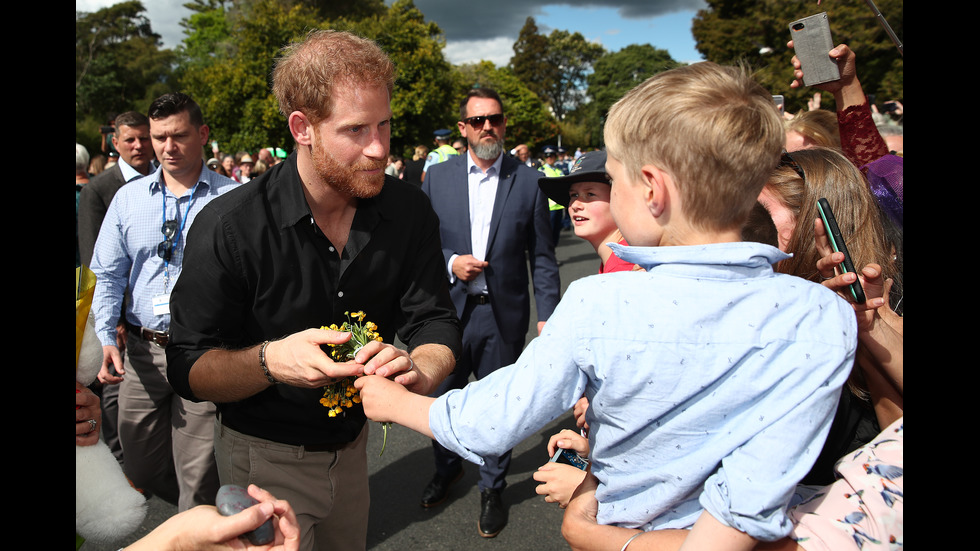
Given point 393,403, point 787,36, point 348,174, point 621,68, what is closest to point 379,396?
point 393,403

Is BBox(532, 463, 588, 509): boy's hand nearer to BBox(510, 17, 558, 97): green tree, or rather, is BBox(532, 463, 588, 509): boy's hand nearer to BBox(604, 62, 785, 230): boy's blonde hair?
BBox(604, 62, 785, 230): boy's blonde hair

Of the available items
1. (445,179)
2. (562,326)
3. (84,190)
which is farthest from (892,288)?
(84,190)

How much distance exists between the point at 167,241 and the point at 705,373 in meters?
3.36

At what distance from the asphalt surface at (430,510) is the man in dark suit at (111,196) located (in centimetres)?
70

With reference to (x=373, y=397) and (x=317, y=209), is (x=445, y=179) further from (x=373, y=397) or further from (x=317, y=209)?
(x=373, y=397)

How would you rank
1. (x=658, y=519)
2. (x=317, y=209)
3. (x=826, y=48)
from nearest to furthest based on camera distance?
(x=658, y=519) < (x=317, y=209) < (x=826, y=48)

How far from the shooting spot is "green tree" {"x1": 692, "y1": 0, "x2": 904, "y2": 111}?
60.5 ft

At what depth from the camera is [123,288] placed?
3.67 meters

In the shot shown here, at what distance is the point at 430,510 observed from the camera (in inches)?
159

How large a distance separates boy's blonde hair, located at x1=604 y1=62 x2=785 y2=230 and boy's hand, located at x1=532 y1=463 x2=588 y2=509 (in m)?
0.85

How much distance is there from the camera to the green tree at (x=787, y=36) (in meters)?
18.4

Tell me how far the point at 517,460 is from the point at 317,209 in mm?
2995

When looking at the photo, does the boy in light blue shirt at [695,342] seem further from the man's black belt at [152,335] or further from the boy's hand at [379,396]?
the man's black belt at [152,335]

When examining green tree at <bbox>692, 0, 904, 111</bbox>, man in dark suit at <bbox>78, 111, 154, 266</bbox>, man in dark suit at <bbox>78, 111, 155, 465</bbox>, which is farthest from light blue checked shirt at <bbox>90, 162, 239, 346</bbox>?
green tree at <bbox>692, 0, 904, 111</bbox>
